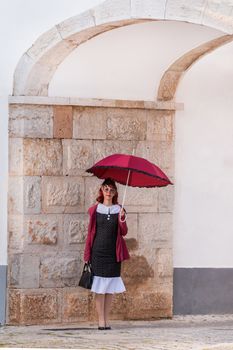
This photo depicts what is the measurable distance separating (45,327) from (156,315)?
4.60 feet

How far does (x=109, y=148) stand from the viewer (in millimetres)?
13422

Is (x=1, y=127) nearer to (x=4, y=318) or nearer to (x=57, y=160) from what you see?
(x=57, y=160)

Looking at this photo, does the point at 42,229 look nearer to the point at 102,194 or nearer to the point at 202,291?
the point at 102,194

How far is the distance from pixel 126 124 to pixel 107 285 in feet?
6.26

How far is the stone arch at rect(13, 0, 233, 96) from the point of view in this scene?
11570 millimetres

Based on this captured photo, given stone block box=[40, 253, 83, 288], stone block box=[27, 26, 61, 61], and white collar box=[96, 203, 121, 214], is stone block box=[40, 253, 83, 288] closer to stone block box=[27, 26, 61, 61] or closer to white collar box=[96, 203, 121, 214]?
white collar box=[96, 203, 121, 214]

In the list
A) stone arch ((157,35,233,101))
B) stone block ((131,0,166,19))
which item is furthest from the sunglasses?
stone block ((131,0,166,19))

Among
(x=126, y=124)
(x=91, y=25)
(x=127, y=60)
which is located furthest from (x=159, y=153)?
(x=91, y=25)

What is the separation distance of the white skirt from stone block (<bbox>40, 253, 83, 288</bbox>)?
2.23 ft

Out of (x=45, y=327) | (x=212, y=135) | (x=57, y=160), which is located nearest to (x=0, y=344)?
(x=45, y=327)

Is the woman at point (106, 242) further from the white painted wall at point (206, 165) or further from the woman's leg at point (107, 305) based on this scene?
the white painted wall at point (206, 165)

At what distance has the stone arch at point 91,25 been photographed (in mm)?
11570

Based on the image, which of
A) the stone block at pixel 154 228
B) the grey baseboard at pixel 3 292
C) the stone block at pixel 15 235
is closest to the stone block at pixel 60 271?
the stone block at pixel 15 235

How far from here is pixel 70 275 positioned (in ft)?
43.6
